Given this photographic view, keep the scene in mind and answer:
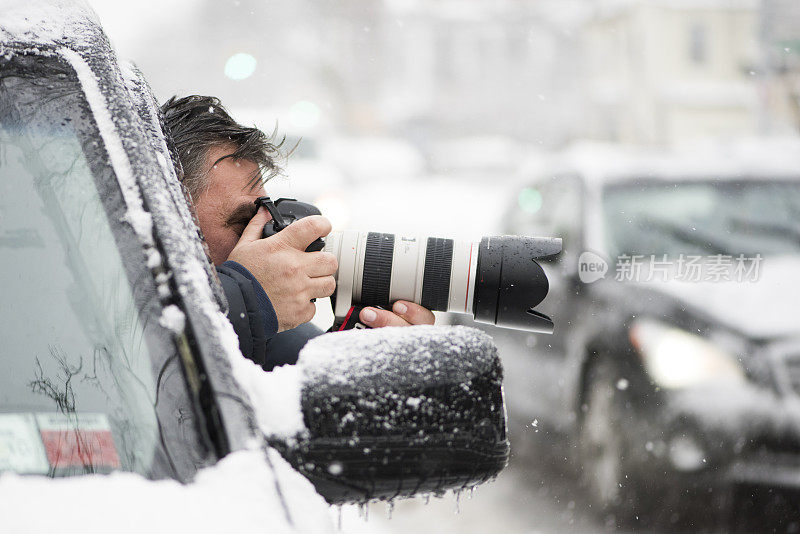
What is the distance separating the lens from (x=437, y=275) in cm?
165

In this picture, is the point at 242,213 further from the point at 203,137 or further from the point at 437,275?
the point at 437,275

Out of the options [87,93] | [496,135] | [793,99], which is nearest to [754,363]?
[87,93]

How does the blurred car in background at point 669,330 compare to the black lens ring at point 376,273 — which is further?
the blurred car in background at point 669,330

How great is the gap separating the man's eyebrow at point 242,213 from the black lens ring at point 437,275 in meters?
0.36

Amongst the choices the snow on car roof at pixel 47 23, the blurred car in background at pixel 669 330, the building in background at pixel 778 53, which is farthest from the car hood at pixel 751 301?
the building in background at pixel 778 53

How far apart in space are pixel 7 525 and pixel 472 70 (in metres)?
38.1

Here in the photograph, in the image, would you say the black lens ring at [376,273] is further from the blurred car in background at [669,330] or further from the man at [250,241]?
the blurred car in background at [669,330]

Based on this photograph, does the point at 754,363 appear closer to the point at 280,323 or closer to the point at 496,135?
the point at 280,323

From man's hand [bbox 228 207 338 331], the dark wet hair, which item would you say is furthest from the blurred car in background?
Result: man's hand [bbox 228 207 338 331]

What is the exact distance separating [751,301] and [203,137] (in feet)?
8.20

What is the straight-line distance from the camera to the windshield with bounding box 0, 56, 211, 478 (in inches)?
37.6

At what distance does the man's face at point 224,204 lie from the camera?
169 centimetres

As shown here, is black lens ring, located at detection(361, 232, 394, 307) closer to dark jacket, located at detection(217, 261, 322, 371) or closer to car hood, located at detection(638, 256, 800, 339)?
dark jacket, located at detection(217, 261, 322, 371)

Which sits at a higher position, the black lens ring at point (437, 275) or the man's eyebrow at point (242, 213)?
the man's eyebrow at point (242, 213)
